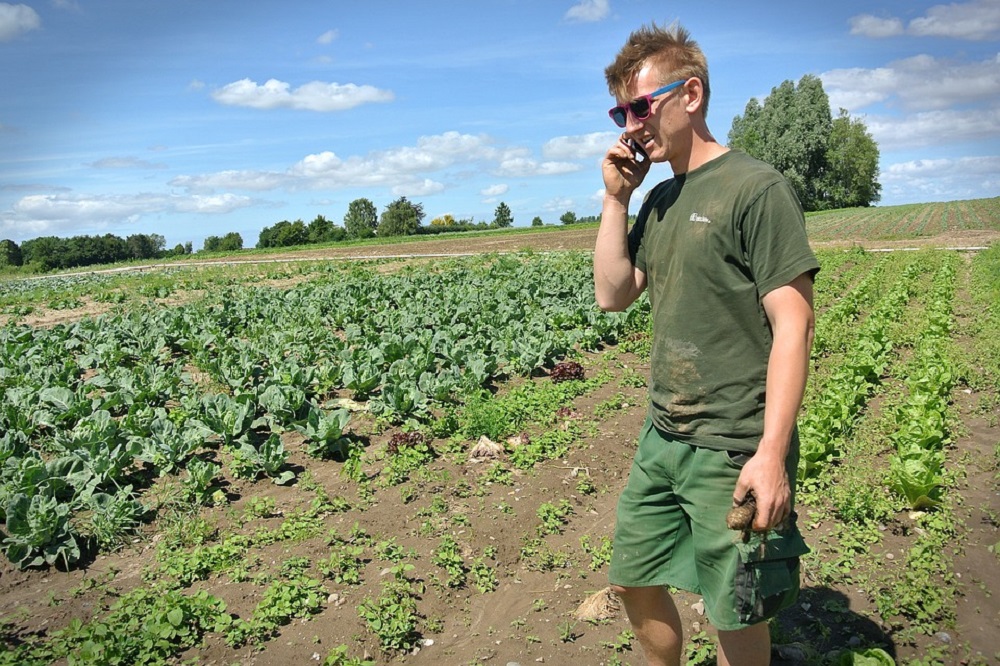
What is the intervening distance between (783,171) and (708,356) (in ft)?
253

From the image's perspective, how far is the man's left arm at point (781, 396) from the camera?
7.25 ft

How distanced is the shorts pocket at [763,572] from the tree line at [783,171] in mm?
63091

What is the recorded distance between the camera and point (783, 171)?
73000mm

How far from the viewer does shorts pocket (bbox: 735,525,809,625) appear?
2.33 metres

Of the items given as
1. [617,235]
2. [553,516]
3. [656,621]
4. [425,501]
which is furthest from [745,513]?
[425,501]

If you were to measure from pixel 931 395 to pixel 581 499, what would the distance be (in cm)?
349

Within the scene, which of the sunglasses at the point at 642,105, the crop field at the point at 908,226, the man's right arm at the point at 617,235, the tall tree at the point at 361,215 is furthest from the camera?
the tall tree at the point at 361,215

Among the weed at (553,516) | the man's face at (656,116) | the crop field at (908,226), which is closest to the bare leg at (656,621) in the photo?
the man's face at (656,116)

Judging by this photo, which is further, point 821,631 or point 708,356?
point 821,631

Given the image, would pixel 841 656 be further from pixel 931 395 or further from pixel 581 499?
pixel 931 395

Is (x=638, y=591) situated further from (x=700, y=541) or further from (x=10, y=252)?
(x=10, y=252)

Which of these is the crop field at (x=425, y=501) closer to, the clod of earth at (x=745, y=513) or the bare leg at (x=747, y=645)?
the bare leg at (x=747, y=645)

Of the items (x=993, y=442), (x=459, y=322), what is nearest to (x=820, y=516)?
(x=993, y=442)

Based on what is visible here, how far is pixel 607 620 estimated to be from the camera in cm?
396
